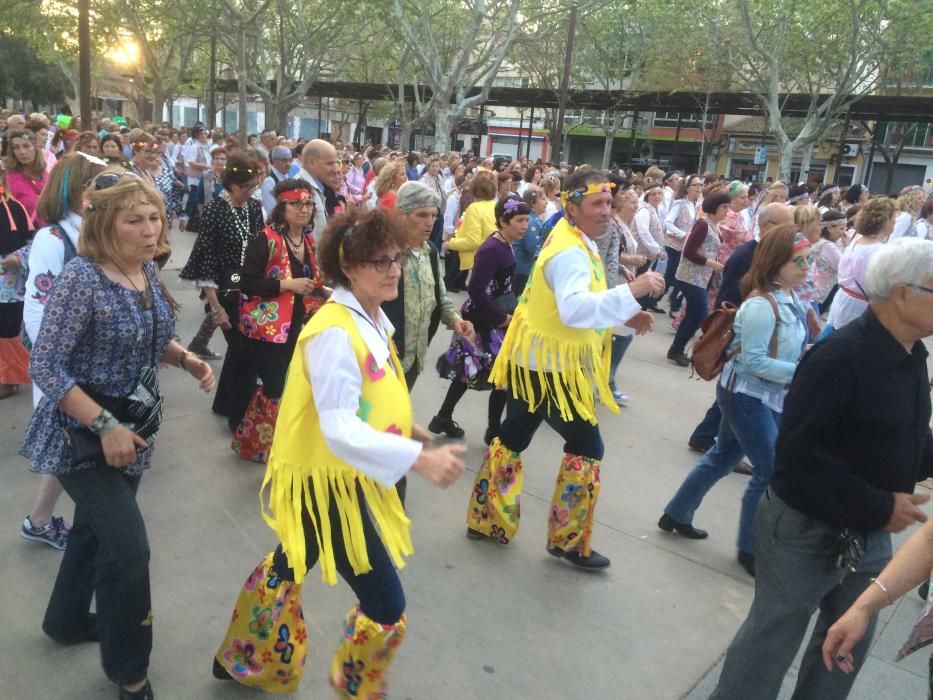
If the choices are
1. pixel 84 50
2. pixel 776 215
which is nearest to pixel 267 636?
pixel 776 215

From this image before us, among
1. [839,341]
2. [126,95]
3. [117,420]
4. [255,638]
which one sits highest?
[126,95]

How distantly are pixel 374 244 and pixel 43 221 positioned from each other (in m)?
1.67

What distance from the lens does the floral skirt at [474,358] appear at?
481 centimetres

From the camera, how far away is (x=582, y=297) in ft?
9.55

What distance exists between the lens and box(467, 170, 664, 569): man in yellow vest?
10.4 feet

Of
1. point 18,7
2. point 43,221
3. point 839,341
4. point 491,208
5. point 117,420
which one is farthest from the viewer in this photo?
point 18,7

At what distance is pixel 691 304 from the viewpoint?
7.25 metres

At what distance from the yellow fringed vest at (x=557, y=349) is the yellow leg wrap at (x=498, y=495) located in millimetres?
343

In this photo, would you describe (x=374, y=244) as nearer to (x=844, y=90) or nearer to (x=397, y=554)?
(x=397, y=554)

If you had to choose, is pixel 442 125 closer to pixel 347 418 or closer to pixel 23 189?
pixel 23 189

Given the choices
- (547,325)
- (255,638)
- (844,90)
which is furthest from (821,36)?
(255,638)

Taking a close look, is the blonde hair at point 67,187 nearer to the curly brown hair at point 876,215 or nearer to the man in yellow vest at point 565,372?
the man in yellow vest at point 565,372

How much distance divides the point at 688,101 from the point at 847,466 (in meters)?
27.0

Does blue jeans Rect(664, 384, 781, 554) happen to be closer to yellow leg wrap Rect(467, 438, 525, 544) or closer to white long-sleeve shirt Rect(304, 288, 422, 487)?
yellow leg wrap Rect(467, 438, 525, 544)
